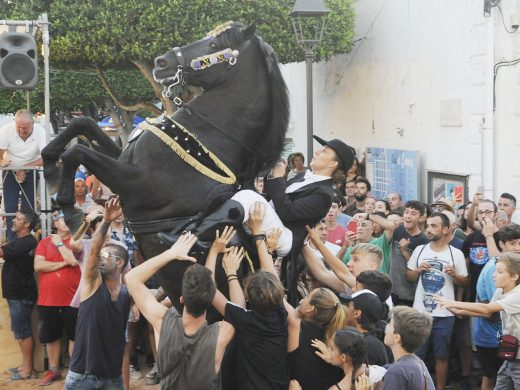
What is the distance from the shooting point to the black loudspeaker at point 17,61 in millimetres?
9008

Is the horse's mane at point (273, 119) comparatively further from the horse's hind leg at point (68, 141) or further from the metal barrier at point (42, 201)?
the metal barrier at point (42, 201)

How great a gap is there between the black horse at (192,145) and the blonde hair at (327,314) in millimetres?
807

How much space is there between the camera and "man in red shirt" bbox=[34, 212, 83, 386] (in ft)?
26.7

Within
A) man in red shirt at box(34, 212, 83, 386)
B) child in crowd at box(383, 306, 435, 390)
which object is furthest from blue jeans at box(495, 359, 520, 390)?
man in red shirt at box(34, 212, 83, 386)

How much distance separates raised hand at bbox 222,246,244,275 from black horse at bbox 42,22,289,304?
0.86ft

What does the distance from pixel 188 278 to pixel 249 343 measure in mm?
589

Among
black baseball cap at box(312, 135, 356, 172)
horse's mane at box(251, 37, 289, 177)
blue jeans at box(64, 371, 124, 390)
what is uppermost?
horse's mane at box(251, 37, 289, 177)

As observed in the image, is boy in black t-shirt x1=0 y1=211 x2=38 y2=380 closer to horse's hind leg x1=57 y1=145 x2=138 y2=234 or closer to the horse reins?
horse's hind leg x1=57 y1=145 x2=138 y2=234

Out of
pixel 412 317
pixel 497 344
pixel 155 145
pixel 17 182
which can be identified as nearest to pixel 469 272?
pixel 497 344

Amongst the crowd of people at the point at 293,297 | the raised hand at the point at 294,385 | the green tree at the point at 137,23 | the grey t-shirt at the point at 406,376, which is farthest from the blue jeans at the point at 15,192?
the grey t-shirt at the point at 406,376

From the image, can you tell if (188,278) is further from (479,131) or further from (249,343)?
(479,131)

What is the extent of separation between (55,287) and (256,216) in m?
4.31

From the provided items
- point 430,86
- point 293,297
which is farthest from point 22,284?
point 430,86

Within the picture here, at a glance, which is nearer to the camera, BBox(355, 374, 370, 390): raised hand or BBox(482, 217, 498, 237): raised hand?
BBox(355, 374, 370, 390): raised hand
